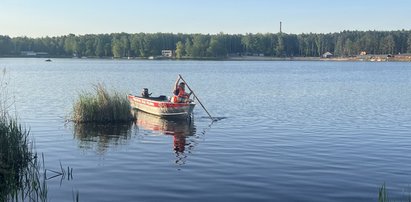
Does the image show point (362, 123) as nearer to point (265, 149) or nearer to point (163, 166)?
point (265, 149)

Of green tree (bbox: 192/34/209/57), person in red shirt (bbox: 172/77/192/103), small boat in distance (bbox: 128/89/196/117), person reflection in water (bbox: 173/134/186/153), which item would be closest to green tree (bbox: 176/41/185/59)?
green tree (bbox: 192/34/209/57)

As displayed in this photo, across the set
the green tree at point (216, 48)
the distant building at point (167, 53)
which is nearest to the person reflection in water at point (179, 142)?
the green tree at point (216, 48)

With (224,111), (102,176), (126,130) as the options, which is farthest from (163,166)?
(224,111)

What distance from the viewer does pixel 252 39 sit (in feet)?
655

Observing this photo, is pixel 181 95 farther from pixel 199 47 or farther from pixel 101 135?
pixel 199 47

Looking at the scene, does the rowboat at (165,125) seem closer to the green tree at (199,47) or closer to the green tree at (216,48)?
the green tree at (199,47)

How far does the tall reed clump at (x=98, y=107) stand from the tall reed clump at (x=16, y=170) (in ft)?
27.9

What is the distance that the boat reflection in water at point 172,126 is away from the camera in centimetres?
1986

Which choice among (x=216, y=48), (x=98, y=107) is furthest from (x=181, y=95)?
(x=216, y=48)

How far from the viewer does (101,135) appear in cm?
2075

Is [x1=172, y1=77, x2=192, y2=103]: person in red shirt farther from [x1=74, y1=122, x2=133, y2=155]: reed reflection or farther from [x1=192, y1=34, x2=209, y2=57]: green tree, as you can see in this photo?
[x1=192, y1=34, x2=209, y2=57]: green tree

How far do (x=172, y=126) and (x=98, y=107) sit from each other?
11.1 feet

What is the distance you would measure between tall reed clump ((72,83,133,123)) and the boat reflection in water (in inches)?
54.2

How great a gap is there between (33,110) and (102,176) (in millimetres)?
17921
